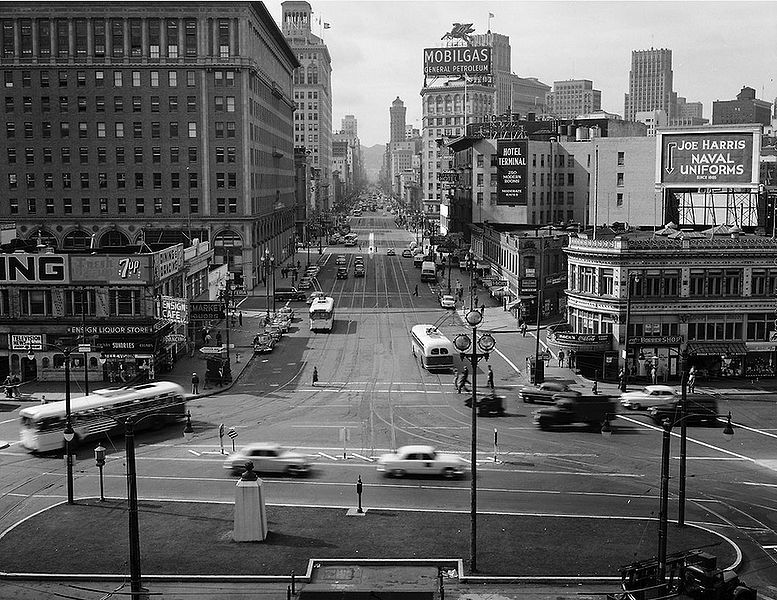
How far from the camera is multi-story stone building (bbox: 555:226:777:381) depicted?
6800 cm

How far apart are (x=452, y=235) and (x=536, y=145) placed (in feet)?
133

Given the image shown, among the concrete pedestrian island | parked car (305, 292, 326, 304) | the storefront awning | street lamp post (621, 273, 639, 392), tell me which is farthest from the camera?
parked car (305, 292, 326, 304)

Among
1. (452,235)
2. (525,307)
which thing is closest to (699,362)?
(525,307)

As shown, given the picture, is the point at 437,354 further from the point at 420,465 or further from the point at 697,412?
the point at 420,465

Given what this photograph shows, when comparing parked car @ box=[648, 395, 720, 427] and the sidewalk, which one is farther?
the sidewalk

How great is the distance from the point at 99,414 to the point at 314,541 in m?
19.9

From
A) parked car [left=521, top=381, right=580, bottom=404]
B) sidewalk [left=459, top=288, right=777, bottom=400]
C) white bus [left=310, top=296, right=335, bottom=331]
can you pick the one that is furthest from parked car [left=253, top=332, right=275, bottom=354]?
parked car [left=521, top=381, right=580, bottom=404]

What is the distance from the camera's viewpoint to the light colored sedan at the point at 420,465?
4416cm

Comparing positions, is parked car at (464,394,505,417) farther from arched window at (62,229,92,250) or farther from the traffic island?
arched window at (62,229,92,250)

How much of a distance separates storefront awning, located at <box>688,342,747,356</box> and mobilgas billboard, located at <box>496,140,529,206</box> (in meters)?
45.0

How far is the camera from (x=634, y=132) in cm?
15150

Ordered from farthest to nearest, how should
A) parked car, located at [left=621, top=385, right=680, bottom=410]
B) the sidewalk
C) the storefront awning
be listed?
the storefront awning < the sidewalk < parked car, located at [left=621, top=385, right=680, bottom=410]

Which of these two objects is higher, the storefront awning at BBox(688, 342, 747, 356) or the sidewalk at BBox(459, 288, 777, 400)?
the storefront awning at BBox(688, 342, 747, 356)

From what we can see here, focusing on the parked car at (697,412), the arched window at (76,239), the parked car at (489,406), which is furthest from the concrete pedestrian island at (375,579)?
the arched window at (76,239)
